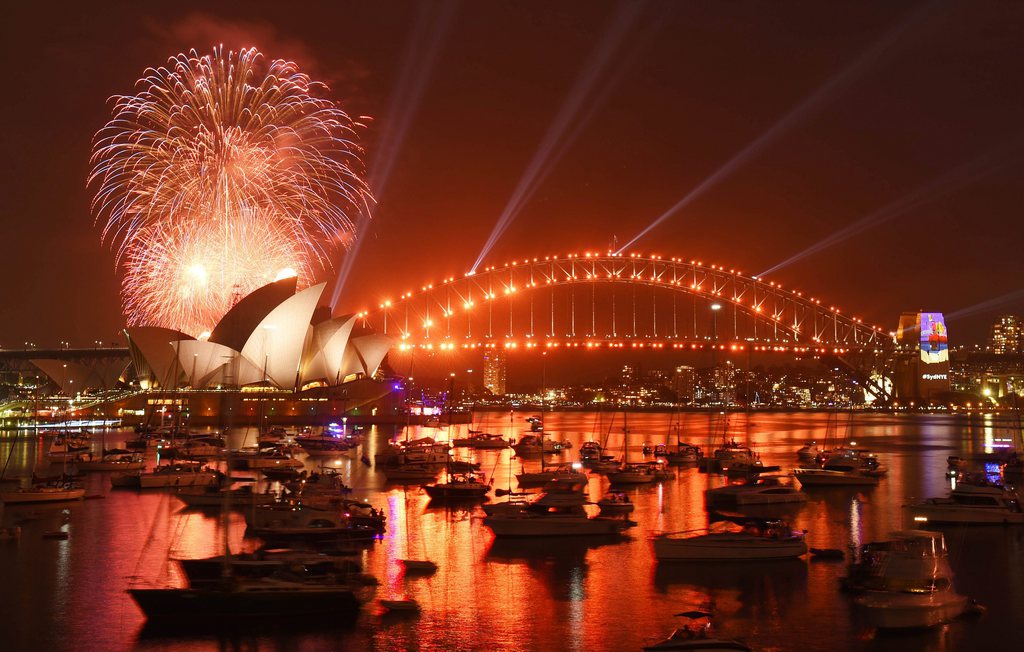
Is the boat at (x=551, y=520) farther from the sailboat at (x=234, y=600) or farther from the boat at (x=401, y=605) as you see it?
the sailboat at (x=234, y=600)

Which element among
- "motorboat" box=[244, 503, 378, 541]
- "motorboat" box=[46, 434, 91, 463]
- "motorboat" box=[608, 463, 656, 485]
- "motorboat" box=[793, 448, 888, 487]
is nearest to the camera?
"motorboat" box=[244, 503, 378, 541]

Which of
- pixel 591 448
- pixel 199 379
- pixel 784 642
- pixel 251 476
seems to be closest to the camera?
pixel 784 642

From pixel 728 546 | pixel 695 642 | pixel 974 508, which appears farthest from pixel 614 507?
pixel 695 642

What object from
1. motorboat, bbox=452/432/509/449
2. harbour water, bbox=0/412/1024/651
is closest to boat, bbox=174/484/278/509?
harbour water, bbox=0/412/1024/651

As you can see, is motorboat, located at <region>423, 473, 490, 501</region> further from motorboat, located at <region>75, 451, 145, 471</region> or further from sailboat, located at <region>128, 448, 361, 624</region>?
sailboat, located at <region>128, 448, 361, 624</region>

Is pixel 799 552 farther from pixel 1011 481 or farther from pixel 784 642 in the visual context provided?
pixel 1011 481

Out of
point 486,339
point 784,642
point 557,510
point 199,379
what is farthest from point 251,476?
point 486,339

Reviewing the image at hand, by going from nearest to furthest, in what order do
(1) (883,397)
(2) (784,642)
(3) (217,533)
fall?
1. (2) (784,642)
2. (3) (217,533)
3. (1) (883,397)

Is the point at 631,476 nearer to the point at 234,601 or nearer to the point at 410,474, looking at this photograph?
Result: the point at 410,474
